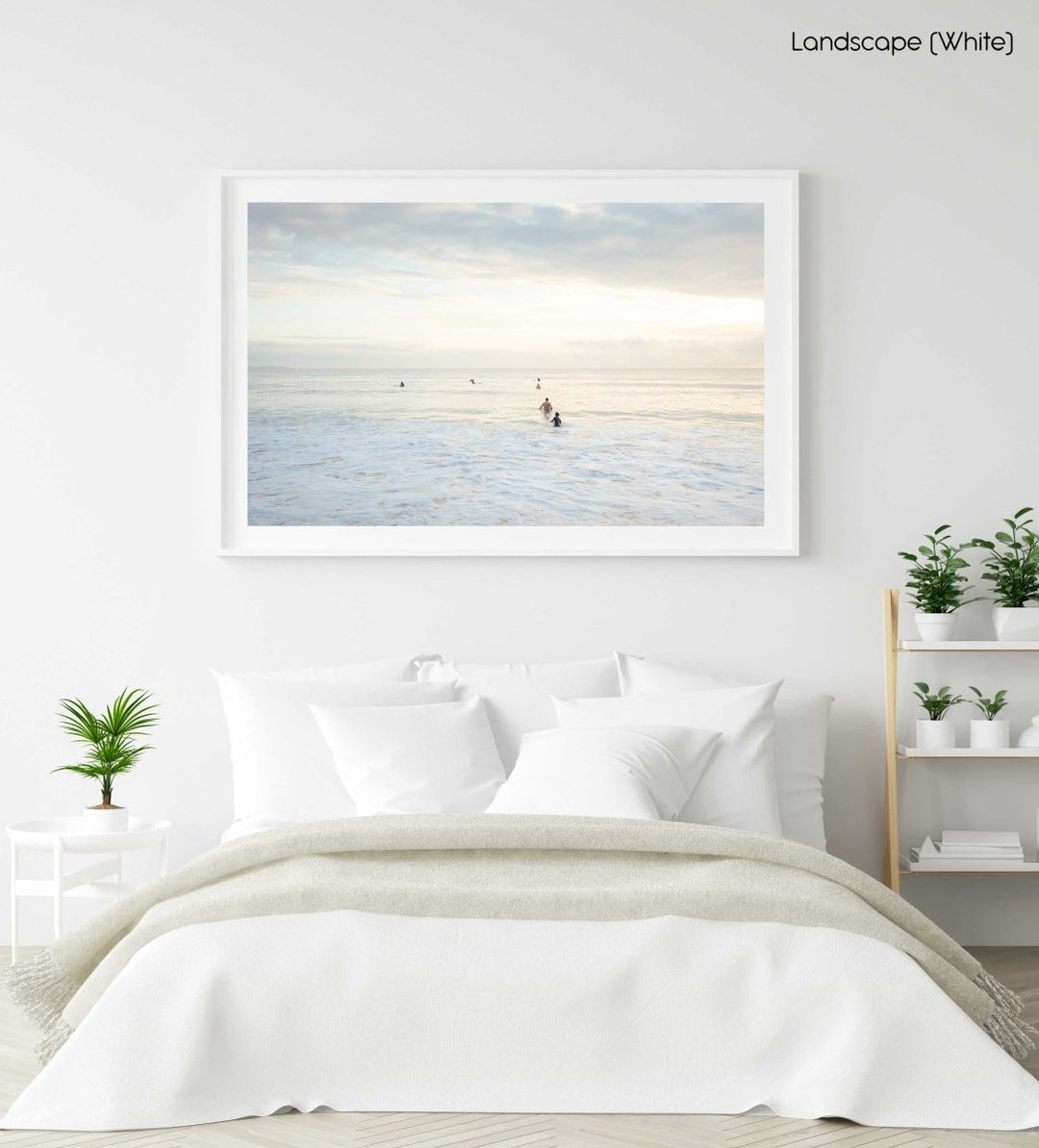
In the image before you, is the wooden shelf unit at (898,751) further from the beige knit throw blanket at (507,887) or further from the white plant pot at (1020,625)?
the beige knit throw blanket at (507,887)

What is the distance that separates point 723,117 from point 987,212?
0.92m

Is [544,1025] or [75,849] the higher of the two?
[75,849]

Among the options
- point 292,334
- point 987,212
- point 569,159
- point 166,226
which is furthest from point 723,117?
point 166,226

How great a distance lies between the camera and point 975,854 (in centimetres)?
409

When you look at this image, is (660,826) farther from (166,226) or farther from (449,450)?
(166,226)

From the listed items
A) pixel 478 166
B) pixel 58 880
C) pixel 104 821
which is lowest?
pixel 58 880

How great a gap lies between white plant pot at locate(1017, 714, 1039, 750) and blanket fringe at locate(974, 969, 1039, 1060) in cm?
121

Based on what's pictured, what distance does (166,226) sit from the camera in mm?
4332

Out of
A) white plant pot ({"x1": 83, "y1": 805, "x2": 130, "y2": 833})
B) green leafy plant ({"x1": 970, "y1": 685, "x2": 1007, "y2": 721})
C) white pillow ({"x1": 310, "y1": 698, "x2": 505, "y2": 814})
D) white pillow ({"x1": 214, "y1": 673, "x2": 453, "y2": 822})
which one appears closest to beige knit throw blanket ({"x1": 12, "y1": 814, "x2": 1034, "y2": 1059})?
white pillow ({"x1": 310, "y1": 698, "x2": 505, "y2": 814})

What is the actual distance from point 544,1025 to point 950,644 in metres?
2.03

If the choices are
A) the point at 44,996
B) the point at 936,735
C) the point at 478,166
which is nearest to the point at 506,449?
the point at 478,166

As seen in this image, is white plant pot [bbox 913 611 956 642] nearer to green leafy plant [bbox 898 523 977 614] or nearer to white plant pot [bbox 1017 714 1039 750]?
green leafy plant [bbox 898 523 977 614]

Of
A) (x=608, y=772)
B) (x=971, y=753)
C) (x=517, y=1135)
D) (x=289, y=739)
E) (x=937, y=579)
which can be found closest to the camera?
(x=517, y=1135)

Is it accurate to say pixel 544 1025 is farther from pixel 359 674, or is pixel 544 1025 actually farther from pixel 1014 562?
pixel 1014 562
